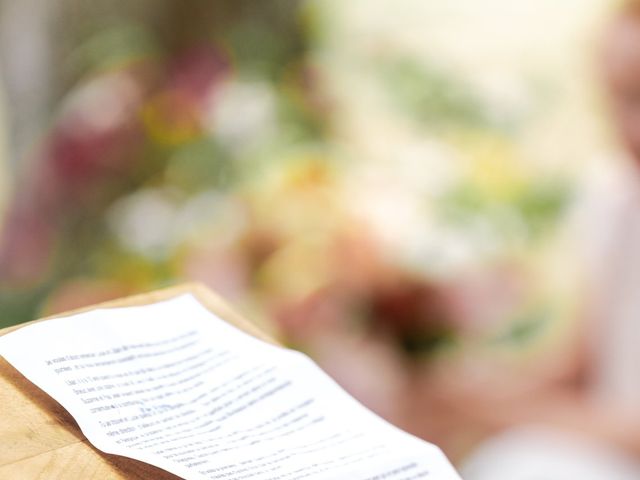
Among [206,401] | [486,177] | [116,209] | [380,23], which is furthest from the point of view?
[380,23]

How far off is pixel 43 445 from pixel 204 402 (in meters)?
0.09

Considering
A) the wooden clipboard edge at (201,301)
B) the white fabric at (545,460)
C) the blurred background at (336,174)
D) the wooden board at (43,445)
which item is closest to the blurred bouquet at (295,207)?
the blurred background at (336,174)

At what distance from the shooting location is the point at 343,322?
5.51ft

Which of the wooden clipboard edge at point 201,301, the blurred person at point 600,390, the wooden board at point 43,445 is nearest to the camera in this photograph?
the wooden board at point 43,445

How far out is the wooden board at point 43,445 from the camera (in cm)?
44

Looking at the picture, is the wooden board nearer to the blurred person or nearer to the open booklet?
the open booklet

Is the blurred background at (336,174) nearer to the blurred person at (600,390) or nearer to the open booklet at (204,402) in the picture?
the blurred person at (600,390)

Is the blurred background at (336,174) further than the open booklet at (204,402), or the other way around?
the blurred background at (336,174)

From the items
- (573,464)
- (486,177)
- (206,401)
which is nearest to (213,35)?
(486,177)

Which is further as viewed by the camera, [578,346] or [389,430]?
[578,346]

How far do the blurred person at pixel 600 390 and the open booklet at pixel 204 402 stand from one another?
45.3 inches

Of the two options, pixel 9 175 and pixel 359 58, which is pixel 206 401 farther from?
pixel 359 58

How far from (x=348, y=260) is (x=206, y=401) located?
3.91ft

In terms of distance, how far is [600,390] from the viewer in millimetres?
1897
